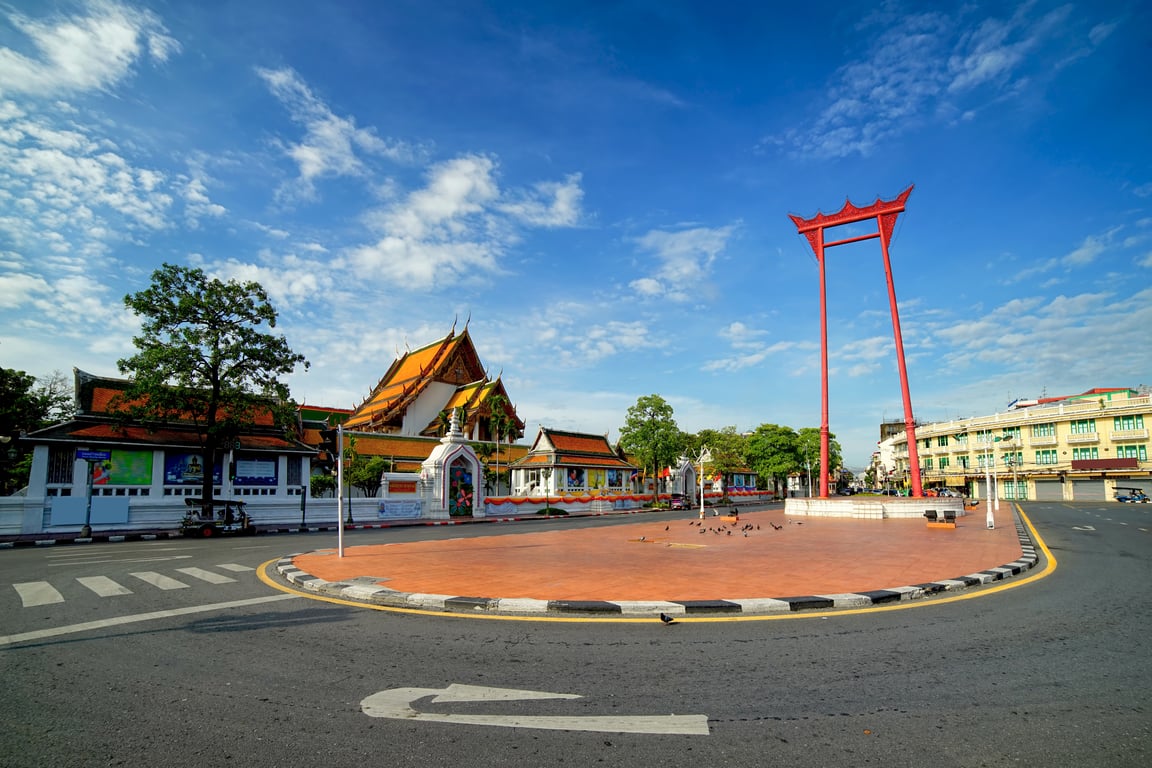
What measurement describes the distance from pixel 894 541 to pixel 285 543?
1826 cm

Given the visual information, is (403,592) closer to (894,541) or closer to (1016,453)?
(894,541)

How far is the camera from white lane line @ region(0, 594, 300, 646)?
19.8 ft

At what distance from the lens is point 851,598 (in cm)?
743

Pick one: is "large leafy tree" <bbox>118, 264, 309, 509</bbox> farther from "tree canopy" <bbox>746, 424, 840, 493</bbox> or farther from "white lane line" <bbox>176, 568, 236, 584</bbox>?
"tree canopy" <bbox>746, 424, 840, 493</bbox>

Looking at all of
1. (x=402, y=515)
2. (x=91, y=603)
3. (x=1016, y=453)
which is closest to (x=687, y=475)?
(x=402, y=515)

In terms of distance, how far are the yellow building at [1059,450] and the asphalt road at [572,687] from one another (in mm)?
56873

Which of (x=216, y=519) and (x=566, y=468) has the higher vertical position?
(x=566, y=468)

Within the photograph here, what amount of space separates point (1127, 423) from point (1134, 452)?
115 inches

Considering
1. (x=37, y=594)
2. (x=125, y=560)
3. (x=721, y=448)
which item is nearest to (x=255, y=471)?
(x=125, y=560)

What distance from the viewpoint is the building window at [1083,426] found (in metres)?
60.3

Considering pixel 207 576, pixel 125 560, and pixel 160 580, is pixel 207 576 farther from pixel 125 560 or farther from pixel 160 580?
pixel 125 560

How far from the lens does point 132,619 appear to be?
22.4 feet

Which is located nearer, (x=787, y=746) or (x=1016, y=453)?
(x=787, y=746)

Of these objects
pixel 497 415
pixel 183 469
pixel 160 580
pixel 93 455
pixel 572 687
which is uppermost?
pixel 497 415
